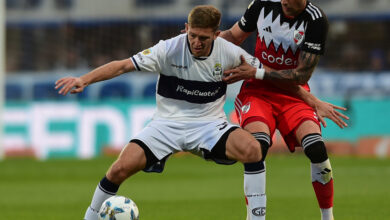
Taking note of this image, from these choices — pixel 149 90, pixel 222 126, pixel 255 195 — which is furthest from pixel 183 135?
pixel 149 90

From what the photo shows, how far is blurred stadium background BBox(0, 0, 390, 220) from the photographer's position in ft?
38.5

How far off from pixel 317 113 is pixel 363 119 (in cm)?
1116

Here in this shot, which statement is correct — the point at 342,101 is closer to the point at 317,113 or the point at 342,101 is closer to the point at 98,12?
the point at 98,12

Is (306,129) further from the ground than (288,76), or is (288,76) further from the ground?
(288,76)

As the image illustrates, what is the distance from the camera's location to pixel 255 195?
25.0 ft

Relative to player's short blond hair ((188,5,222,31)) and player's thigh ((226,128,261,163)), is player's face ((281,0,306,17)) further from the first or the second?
player's thigh ((226,128,261,163))

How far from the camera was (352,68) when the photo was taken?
2150cm

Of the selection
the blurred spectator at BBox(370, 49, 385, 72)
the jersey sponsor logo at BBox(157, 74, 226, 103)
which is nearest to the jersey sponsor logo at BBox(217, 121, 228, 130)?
the jersey sponsor logo at BBox(157, 74, 226, 103)

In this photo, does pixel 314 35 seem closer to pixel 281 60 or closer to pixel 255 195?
pixel 281 60

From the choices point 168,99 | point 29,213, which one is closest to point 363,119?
point 29,213

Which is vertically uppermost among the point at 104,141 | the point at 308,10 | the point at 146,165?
the point at 308,10

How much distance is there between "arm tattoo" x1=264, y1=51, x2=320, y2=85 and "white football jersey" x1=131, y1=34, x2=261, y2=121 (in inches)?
8.7

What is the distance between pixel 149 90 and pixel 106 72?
13493 millimetres

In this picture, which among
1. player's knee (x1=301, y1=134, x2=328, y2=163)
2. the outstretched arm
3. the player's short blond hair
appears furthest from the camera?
player's knee (x1=301, y1=134, x2=328, y2=163)
